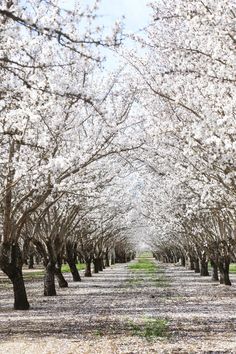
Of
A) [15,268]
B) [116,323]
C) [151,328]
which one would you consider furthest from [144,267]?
[151,328]

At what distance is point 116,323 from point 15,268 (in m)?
5.05

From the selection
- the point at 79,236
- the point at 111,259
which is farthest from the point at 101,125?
the point at 111,259

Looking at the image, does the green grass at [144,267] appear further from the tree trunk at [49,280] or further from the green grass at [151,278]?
the tree trunk at [49,280]

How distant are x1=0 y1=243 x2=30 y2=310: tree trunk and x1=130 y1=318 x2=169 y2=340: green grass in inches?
204

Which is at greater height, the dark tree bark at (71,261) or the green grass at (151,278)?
the dark tree bark at (71,261)

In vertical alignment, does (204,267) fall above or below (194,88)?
below

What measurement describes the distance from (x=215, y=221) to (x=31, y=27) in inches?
1095

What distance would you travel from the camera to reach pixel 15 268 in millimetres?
19969

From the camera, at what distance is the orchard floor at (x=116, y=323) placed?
1240 centimetres

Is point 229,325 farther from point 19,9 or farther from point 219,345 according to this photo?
point 19,9

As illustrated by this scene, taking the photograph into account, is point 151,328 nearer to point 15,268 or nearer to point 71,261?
point 15,268

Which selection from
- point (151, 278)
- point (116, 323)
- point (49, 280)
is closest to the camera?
point (116, 323)

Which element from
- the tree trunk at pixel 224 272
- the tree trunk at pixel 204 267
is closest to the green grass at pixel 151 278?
the tree trunk at pixel 204 267

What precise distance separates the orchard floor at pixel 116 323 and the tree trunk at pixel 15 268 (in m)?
0.47
